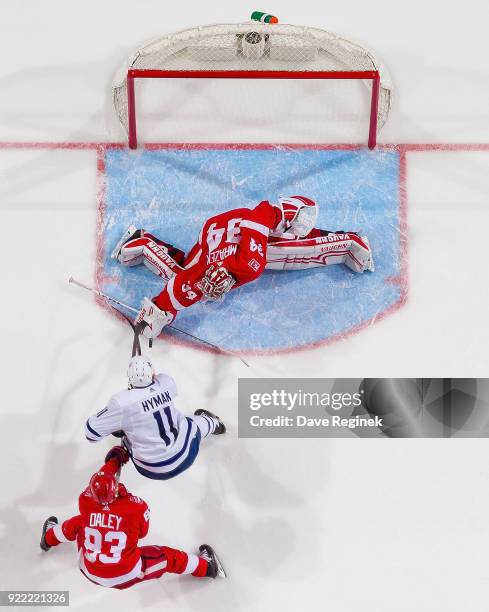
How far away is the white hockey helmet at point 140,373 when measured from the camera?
7.10 meters

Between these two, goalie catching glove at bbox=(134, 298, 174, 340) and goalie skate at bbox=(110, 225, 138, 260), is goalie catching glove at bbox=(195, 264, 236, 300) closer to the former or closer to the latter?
goalie catching glove at bbox=(134, 298, 174, 340)

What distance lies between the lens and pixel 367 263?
316 inches

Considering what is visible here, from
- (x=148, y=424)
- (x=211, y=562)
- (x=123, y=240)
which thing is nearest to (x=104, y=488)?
(x=148, y=424)

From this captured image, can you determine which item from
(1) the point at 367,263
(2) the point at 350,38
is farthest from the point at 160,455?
(2) the point at 350,38

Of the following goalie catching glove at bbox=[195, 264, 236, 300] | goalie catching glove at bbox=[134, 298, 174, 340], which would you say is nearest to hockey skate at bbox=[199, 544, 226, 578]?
goalie catching glove at bbox=[134, 298, 174, 340]

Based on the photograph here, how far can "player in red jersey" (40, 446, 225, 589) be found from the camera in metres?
6.89

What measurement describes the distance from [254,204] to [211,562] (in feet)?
7.26

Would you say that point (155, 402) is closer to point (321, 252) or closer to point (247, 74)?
point (321, 252)

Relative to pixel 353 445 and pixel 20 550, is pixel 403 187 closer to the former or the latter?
pixel 353 445

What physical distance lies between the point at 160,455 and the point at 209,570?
0.68 metres

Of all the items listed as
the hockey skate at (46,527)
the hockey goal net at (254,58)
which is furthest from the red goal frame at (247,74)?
the hockey skate at (46,527)

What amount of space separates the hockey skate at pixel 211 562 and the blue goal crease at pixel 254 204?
1196 mm

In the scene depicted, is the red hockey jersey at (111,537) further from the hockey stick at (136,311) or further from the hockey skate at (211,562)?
the hockey stick at (136,311)

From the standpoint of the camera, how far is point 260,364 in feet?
25.7
